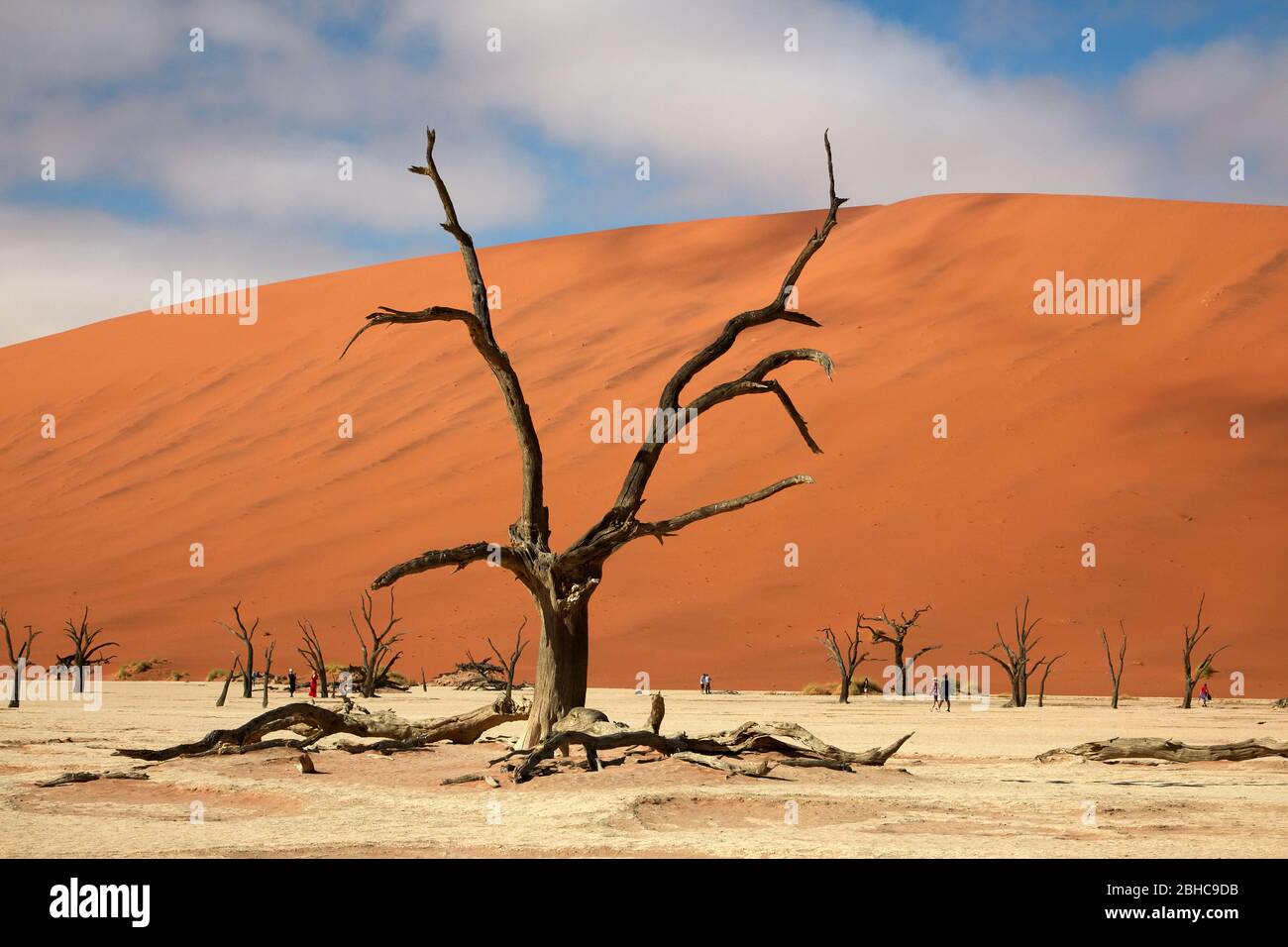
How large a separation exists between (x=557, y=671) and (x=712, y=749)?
60.8 inches

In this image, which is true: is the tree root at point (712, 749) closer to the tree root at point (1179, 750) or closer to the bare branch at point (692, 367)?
the bare branch at point (692, 367)

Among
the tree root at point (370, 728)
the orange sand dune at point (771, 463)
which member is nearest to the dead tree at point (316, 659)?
the orange sand dune at point (771, 463)

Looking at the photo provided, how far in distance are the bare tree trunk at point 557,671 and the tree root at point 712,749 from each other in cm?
26

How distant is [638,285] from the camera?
7031cm

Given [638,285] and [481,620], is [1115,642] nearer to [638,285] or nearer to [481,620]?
[481,620]

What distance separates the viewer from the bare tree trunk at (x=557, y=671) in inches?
471

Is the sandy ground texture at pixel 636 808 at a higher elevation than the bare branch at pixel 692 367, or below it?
below

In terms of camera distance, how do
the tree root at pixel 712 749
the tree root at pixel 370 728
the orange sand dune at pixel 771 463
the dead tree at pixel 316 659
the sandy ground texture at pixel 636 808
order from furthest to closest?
1. the orange sand dune at pixel 771 463
2. the dead tree at pixel 316 659
3. the tree root at pixel 370 728
4. the tree root at pixel 712 749
5. the sandy ground texture at pixel 636 808

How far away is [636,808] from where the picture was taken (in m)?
9.33

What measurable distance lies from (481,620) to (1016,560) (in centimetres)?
1609

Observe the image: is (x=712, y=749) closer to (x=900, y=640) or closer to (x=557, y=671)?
(x=557, y=671)

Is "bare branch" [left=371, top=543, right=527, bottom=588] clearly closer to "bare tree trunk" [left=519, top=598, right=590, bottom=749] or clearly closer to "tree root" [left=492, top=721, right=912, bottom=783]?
"bare tree trunk" [left=519, top=598, right=590, bottom=749]
